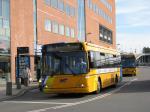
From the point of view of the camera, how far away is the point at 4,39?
41.6 meters

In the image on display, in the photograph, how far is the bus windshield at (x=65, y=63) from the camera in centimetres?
2220

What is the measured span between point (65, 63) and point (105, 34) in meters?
75.8

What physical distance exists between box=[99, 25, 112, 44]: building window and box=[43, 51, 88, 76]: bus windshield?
68.6 meters

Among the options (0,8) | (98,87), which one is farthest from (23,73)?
(98,87)

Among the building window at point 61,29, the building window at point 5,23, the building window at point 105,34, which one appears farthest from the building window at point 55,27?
the building window at point 105,34

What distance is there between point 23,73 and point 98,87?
11303 millimetres

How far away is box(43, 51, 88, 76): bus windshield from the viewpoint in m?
22.2

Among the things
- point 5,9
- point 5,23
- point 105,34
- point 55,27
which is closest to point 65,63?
point 5,23

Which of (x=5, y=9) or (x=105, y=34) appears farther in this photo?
(x=105, y=34)

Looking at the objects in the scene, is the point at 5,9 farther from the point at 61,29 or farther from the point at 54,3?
the point at 61,29

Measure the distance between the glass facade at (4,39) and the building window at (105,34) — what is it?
164 ft

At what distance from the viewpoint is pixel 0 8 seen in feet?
133

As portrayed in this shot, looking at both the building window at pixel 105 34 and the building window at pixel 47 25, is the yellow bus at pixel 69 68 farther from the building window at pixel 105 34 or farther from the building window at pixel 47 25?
the building window at pixel 105 34

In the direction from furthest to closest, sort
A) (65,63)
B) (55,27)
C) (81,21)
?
(81,21) → (55,27) → (65,63)
